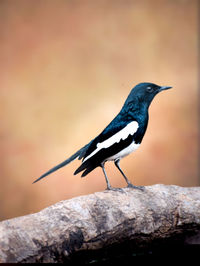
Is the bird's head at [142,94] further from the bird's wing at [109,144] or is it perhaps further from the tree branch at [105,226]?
the tree branch at [105,226]

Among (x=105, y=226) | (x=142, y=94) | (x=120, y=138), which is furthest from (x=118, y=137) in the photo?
(x=105, y=226)

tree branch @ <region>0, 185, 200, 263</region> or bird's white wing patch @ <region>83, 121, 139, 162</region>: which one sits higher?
bird's white wing patch @ <region>83, 121, 139, 162</region>

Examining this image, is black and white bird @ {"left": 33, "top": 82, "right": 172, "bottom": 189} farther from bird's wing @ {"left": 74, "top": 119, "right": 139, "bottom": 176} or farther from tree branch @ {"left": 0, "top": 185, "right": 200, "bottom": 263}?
tree branch @ {"left": 0, "top": 185, "right": 200, "bottom": 263}

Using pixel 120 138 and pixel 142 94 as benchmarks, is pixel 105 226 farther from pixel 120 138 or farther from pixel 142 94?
pixel 142 94

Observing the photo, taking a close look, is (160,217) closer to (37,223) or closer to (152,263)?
(152,263)

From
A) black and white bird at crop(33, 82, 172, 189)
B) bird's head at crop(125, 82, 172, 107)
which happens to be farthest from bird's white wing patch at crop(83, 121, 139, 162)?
bird's head at crop(125, 82, 172, 107)

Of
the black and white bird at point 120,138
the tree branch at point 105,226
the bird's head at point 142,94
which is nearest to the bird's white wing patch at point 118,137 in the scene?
the black and white bird at point 120,138
